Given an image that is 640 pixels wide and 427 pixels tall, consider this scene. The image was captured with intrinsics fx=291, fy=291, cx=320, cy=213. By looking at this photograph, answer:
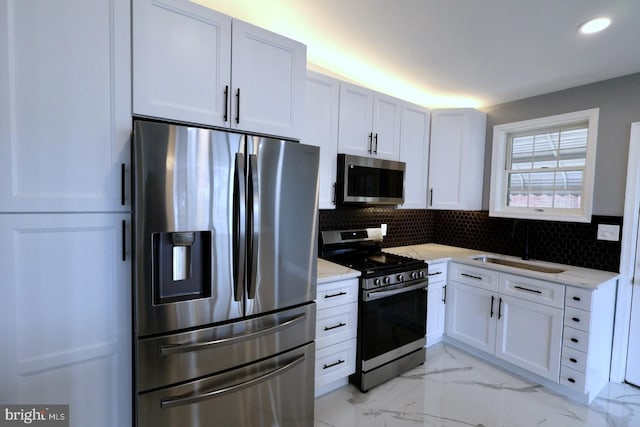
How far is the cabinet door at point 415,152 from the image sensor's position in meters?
2.96

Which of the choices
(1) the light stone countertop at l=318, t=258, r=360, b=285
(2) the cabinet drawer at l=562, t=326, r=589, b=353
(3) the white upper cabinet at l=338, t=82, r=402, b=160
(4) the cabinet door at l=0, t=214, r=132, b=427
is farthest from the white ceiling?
(2) the cabinet drawer at l=562, t=326, r=589, b=353

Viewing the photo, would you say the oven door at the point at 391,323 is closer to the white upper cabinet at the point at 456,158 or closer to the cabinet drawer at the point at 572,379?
the cabinet drawer at the point at 572,379

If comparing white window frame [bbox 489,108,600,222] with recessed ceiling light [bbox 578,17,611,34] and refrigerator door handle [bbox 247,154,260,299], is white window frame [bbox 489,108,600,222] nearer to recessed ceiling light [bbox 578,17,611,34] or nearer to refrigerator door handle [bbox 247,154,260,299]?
recessed ceiling light [bbox 578,17,611,34]

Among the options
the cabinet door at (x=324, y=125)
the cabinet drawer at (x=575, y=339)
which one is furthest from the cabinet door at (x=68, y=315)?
the cabinet drawer at (x=575, y=339)

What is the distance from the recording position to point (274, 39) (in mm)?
1691

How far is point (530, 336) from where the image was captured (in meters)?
2.43

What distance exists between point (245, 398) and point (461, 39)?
2.56 meters

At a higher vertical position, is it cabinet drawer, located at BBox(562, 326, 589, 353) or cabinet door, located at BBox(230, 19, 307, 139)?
cabinet door, located at BBox(230, 19, 307, 139)

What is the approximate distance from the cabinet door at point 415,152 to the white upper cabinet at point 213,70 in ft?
4.88

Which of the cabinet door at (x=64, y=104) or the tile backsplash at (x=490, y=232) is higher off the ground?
the cabinet door at (x=64, y=104)

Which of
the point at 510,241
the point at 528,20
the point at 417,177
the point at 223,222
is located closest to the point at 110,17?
the point at 223,222

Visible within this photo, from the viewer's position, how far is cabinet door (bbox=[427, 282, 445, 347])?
2.82m

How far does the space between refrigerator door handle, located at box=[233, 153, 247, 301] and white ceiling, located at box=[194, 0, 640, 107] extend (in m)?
1.11

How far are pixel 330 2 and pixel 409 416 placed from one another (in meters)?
2.72
